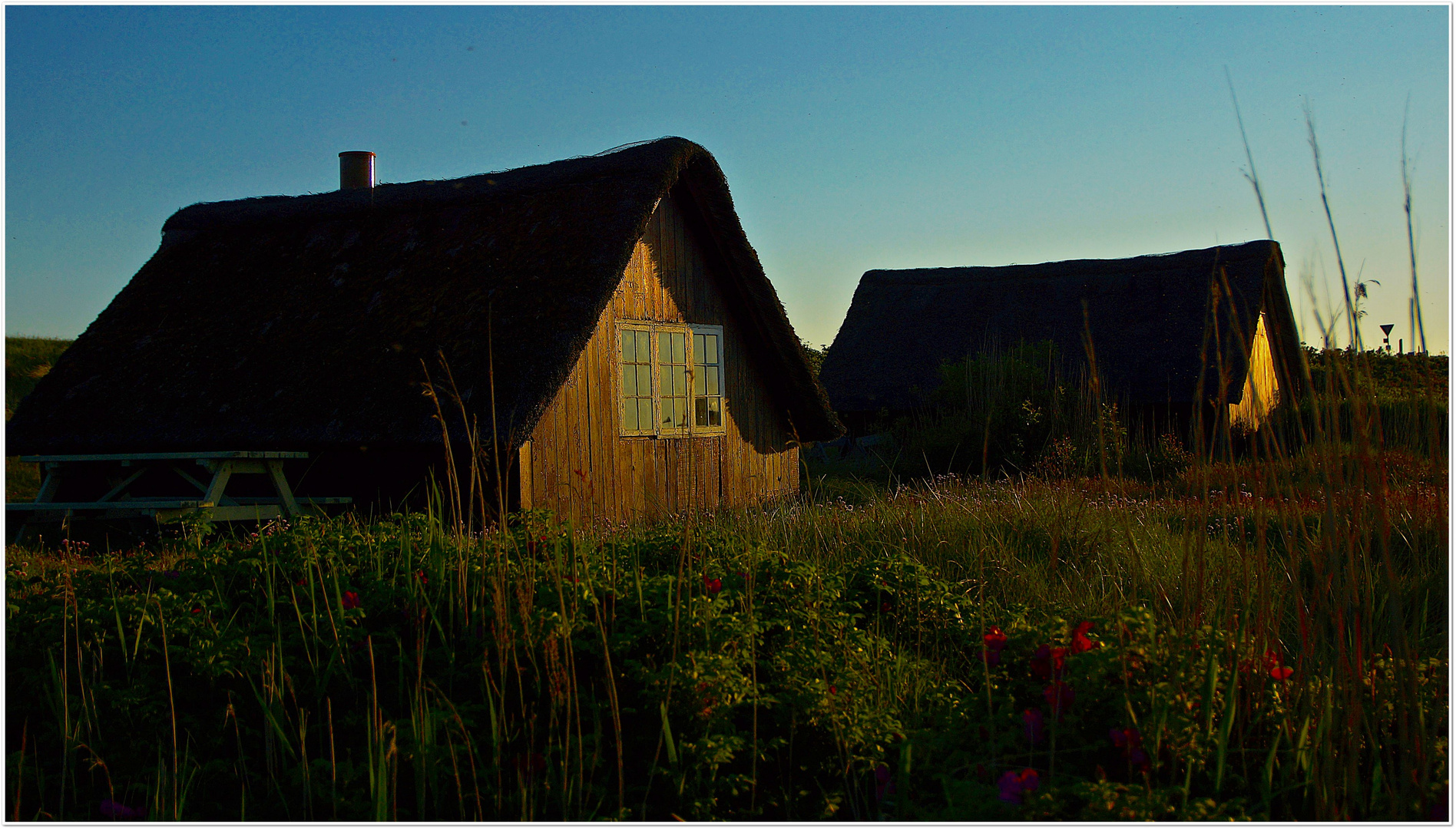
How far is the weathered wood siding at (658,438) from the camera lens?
7457 millimetres

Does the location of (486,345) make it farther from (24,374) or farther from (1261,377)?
(1261,377)

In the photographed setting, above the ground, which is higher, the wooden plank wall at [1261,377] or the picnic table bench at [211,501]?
the wooden plank wall at [1261,377]

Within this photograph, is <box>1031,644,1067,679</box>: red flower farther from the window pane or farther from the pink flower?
the window pane

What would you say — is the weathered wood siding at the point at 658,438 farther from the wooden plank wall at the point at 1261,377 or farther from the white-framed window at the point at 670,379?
the wooden plank wall at the point at 1261,377

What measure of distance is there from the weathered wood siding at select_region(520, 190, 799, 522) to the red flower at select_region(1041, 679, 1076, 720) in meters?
4.37

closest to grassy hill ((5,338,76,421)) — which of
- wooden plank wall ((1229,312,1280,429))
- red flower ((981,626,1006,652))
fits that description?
red flower ((981,626,1006,652))

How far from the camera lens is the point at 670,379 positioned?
8539mm

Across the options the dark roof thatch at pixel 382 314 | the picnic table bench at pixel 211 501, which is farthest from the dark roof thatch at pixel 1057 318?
the picnic table bench at pixel 211 501

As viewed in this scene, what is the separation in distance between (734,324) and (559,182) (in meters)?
1.97

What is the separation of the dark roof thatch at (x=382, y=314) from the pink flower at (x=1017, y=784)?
4947mm

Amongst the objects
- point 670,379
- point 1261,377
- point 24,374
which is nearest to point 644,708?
point 670,379

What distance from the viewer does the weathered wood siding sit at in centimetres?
746

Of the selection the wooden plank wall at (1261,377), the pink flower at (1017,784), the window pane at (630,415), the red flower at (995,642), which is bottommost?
the pink flower at (1017,784)

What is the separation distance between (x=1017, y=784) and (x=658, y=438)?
6.26 m
